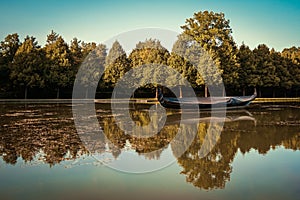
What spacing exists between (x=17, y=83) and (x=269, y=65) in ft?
106

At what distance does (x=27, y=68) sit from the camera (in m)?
34.6

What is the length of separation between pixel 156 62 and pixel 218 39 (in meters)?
7.90

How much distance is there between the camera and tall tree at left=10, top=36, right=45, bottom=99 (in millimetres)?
34344

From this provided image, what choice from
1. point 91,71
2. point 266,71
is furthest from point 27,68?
point 266,71

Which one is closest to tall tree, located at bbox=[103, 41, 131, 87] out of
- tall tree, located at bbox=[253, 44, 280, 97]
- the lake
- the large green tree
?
the large green tree

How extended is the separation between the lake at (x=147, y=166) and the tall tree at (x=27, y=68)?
2712 centimetres

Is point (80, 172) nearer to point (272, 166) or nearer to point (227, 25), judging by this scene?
point (272, 166)

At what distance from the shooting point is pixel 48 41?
135ft

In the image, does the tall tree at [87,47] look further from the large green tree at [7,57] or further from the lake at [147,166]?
the lake at [147,166]

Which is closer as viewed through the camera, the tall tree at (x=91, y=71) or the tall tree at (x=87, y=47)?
the tall tree at (x=91, y=71)

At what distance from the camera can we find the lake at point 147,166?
13.8 feet

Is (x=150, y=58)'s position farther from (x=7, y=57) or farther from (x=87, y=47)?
(x=7, y=57)

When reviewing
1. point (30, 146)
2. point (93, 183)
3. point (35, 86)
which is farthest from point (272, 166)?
point (35, 86)

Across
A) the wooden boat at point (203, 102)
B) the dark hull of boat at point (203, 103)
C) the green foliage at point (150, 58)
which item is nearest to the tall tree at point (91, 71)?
the green foliage at point (150, 58)
